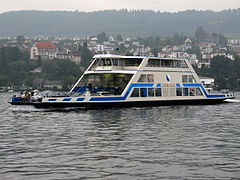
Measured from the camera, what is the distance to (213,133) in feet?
103

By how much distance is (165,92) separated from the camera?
5516 centimetres

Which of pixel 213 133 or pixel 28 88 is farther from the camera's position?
pixel 28 88

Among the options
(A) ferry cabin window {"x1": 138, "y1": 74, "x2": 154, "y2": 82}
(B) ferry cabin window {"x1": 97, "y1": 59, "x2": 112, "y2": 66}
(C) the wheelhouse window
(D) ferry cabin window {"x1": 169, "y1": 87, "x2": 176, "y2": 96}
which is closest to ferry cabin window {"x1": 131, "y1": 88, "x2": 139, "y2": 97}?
(A) ferry cabin window {"x1": 138, "y1": 74, "x2": 154, "y2": 82}

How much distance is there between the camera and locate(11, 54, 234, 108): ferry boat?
49.8m

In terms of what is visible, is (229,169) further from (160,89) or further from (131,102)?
(160,89)

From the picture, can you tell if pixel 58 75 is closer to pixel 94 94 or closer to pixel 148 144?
pixel 94 94

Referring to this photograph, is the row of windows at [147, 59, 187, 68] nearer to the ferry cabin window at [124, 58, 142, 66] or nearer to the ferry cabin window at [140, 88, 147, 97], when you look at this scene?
the ferry cabin window at [124, 58, 142, 66]

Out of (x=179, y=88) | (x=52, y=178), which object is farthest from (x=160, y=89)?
(x=52, y=178)

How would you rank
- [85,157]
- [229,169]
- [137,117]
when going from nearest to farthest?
Result: 1. [229,169]
2. [85,157]
3. [137,117]

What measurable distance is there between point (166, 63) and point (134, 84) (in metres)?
6.96

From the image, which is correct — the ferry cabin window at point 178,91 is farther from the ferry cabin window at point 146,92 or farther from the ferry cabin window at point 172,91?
the ferry cabin window at point 146,92

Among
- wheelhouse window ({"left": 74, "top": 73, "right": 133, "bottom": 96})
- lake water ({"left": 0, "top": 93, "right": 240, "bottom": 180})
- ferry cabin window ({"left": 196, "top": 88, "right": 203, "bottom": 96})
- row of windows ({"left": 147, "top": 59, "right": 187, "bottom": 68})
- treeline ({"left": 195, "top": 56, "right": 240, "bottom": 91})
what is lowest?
lake water ({"left": 0, "top": 93, "right": 240, "bottom": 180})

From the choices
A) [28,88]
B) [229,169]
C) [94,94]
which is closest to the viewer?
[229,169]

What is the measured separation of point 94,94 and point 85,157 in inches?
1091
